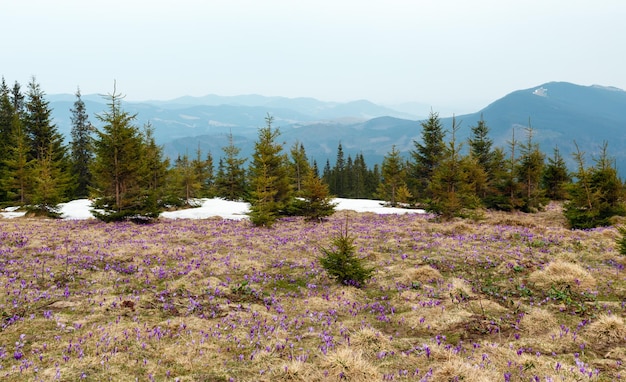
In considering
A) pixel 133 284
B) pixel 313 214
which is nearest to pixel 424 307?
pixel 133 284

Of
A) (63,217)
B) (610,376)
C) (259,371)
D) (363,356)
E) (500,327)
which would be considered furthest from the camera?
(63,217)

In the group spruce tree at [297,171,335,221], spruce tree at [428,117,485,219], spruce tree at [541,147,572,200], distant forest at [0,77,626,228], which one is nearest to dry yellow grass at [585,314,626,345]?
distant forest at [0,77,626,228]

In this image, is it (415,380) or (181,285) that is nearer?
(415,380)

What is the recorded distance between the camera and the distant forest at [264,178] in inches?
861

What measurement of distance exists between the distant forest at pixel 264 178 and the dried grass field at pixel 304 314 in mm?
8900

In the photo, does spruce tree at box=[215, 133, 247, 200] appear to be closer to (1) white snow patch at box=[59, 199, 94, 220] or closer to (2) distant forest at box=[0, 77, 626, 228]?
(2) distant forest at box=[0, 77, 626, 228]

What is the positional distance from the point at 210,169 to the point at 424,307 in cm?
5610

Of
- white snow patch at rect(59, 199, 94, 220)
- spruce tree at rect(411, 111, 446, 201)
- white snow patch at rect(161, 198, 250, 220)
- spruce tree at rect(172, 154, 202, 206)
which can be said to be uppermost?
spruce tree at rect(411, 111, 446, 201)

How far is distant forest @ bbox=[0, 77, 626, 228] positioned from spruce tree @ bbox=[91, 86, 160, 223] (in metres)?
0.06

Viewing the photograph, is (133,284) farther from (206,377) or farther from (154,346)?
(206,377)

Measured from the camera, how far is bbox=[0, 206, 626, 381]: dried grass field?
527cm

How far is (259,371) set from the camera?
526 cm

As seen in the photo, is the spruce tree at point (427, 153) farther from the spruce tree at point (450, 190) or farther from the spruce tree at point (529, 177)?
the spruce tree at point (450, 190)

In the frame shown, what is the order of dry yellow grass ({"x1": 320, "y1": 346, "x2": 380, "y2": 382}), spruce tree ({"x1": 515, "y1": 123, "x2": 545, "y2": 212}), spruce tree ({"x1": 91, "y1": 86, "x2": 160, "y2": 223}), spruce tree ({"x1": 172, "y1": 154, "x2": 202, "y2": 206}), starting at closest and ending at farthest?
1. dry yellow grass ({"x1": 320, "y1": 346, "x2": 380, "y2": 382})
2. spruce tree ({"x1": 91, "y1": 86, "x2": 160, "y2": 223})
3. spruce tree ({"x1": 515, "y1": 123, "x2": 545, "y2": 212})
4. spruce tree ({"x1": 172, "y1": 154, "x2": 202, "y2": 206})
